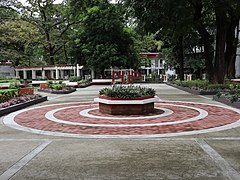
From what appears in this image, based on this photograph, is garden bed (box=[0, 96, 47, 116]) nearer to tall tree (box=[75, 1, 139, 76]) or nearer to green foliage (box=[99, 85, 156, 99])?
green foliage (box=[99, 85, 156, 99])

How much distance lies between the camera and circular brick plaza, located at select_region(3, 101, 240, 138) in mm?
7523

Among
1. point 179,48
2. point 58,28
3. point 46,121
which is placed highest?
point 58,28

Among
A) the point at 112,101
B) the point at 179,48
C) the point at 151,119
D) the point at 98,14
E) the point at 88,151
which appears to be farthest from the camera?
the point at 98,14

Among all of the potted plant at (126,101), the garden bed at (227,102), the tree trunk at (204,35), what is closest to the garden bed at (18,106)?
the potted plant at (126,101)

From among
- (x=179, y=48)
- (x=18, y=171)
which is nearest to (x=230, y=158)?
→ (x=18, y=171)

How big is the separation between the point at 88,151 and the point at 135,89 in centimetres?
540

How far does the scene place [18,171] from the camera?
4617 mm

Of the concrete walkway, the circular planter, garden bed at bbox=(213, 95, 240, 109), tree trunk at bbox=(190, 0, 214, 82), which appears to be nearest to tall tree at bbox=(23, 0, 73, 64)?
tree trunk at bbox=(190, 0, 214, 82)

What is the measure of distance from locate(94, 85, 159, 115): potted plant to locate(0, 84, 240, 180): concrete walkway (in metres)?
3.56

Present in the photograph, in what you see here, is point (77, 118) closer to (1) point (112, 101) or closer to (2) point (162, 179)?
(1) point (112, 101)

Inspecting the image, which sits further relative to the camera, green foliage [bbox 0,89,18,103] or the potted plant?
green foliage [bbox 0,89,18,103]

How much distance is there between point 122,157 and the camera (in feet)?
17.4

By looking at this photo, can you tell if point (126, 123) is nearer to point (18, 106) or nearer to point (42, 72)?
point (18, 106)

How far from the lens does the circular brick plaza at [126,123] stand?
7523mm
